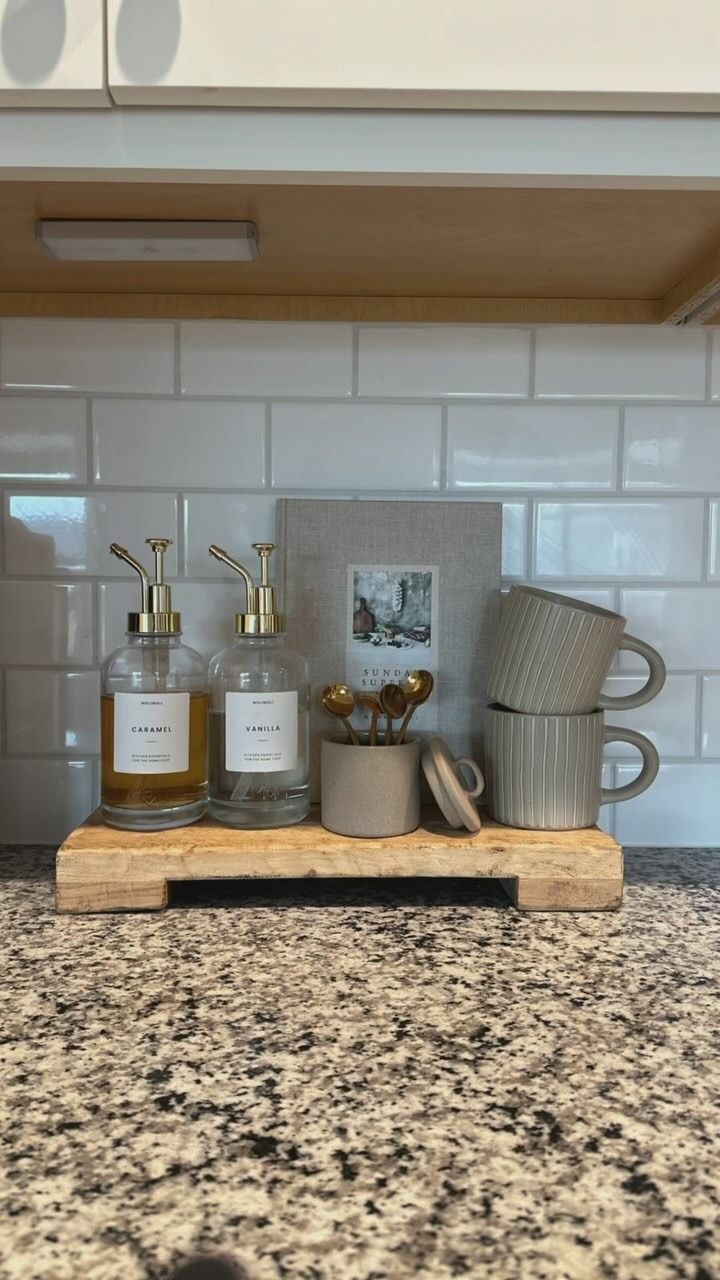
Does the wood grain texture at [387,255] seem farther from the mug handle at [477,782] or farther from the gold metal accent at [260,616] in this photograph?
the mug handle at [477,782]

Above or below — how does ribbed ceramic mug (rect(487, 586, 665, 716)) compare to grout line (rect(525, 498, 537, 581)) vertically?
below

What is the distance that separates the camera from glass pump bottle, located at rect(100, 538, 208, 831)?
0.80 meters

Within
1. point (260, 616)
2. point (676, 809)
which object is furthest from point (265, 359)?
point (676, 809)

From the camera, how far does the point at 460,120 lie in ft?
2.10

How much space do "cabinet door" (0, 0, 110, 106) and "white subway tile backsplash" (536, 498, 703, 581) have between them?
1.88 ft

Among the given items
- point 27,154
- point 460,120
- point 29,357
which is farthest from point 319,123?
point 29,357

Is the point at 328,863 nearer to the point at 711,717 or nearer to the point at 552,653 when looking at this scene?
the point at 552,653

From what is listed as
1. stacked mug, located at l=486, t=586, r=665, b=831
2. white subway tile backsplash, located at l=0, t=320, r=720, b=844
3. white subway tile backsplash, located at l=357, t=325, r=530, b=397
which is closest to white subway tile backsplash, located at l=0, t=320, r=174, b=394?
white subway tile backsplash, located at l=0, t=320, r=720, b=844

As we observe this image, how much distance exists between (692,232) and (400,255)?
0.25m

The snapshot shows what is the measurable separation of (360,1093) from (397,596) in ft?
1.80

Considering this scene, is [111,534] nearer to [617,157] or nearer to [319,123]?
[319,123]

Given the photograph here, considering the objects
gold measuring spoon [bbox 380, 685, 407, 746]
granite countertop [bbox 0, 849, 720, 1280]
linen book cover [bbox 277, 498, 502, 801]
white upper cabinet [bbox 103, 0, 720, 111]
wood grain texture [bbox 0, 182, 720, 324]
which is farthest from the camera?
linen book cover [bbox 277, 498, 502, 801]

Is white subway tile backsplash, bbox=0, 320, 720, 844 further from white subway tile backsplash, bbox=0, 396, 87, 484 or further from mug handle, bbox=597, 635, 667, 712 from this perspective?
mug handle, bbox=597, 635, 667, 712

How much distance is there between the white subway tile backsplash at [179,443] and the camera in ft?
3.23
